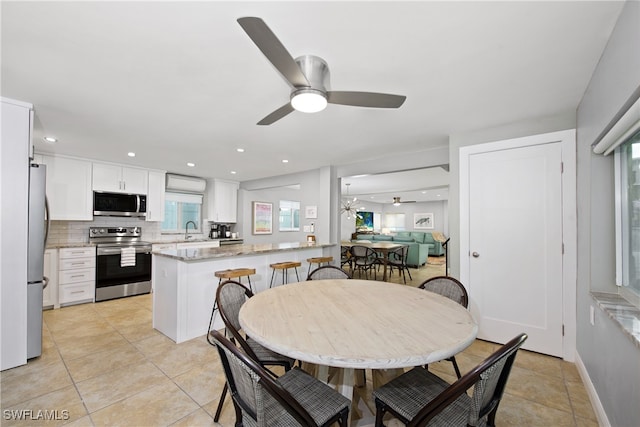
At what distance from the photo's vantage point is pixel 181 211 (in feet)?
19.9

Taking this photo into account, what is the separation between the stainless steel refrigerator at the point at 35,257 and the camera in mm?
2338

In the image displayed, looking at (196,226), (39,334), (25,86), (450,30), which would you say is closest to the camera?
(450,30)

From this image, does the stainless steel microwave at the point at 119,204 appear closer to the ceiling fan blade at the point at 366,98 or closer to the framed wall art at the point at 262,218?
the framed wall art at the point at 262,218

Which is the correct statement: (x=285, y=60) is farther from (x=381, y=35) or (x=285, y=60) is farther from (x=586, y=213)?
(x=586, y=213)

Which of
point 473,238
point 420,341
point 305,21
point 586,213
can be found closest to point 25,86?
point 305,21

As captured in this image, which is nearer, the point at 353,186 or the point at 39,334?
the point at 39,334

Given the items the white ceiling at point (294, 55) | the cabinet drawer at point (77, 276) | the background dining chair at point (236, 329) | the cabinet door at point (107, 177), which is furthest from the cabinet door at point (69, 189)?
the background dining chair at point (236, 329)

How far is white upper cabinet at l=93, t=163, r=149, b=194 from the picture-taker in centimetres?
445

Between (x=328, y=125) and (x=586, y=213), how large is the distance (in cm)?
233

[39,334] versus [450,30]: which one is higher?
[450,30]

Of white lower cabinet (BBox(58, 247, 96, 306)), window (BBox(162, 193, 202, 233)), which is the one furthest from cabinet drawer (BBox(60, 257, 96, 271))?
window (BBox(162, 193, 202, 233))

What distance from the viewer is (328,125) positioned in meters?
2.87

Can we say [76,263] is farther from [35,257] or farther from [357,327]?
[357,327]

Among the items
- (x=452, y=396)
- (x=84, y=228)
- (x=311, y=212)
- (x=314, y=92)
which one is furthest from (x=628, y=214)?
(x=84, y=228)
